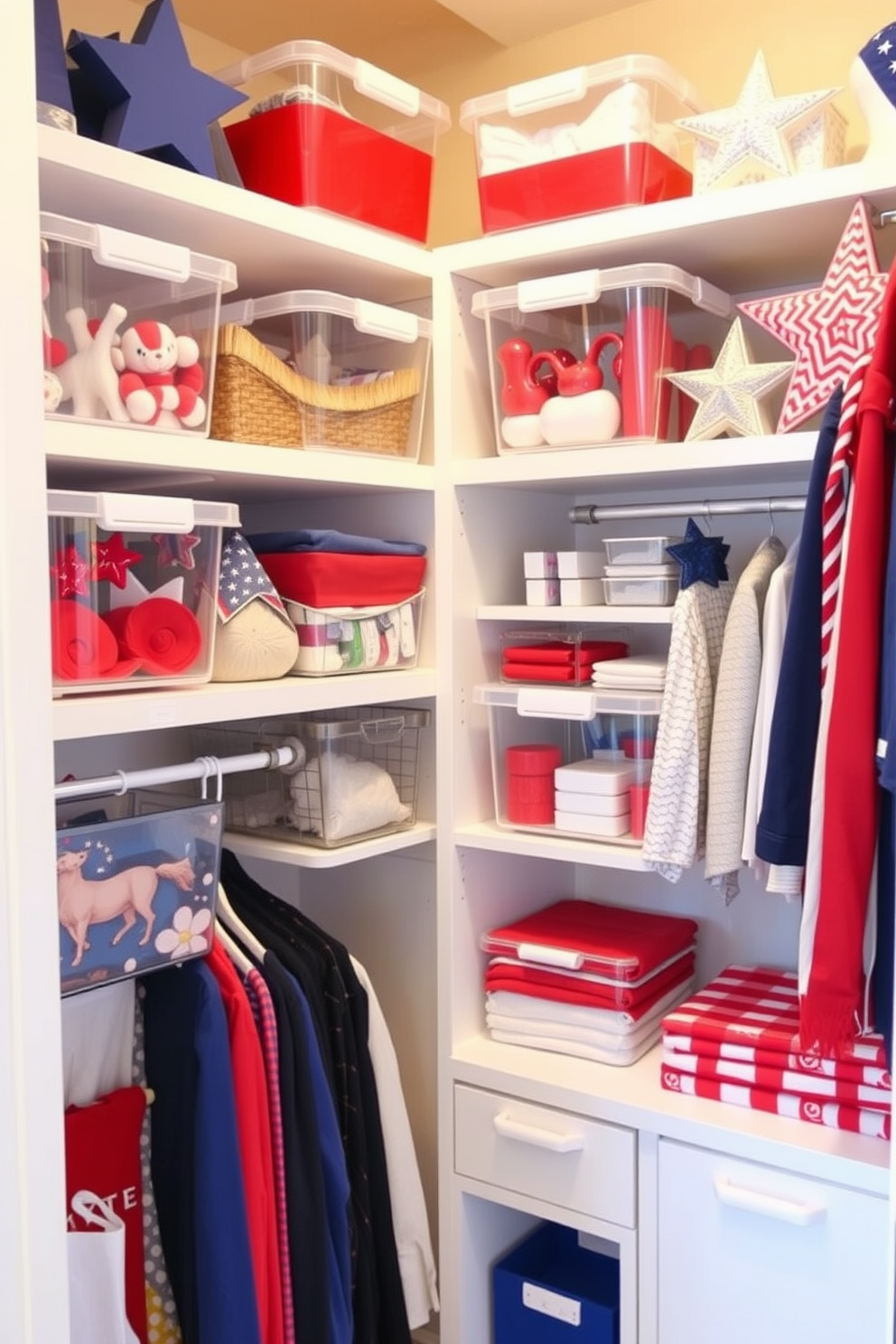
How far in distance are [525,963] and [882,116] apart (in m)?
1.41

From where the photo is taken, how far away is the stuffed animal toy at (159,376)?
61.7 inches

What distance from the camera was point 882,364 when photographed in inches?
59.2

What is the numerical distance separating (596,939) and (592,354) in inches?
38.9

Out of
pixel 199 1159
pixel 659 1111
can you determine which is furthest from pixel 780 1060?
pixel 199 1159

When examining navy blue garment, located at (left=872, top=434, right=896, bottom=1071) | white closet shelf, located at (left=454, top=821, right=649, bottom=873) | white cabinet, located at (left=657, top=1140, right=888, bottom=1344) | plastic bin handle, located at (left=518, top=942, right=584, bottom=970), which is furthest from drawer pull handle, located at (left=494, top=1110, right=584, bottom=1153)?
navy blue garment, located at (left=872, top=434, right=896, bottom=1071)

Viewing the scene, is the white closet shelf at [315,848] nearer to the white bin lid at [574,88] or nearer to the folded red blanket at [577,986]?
the folded red blanket at [577,986]

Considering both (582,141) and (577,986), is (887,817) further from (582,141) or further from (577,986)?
(582,141)

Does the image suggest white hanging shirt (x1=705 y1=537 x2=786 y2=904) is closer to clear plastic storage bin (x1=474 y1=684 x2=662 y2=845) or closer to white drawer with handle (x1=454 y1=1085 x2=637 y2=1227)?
clear plastic storage bin (x1=474 y1=684 x2=662 y2=845)

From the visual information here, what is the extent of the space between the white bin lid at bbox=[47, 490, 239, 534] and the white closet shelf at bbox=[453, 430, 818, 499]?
21.1 inches

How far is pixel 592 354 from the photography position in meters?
1.89

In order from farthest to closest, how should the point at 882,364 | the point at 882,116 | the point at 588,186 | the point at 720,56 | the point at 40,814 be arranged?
the point at 720,56
the point at 588,186
the point at 882,116
the point at 882,364
the point at 40,814

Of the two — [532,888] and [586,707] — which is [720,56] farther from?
[532,888]

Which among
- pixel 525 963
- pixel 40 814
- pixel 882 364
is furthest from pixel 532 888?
pixel 40 814

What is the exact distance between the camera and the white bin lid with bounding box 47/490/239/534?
150 centimetres
